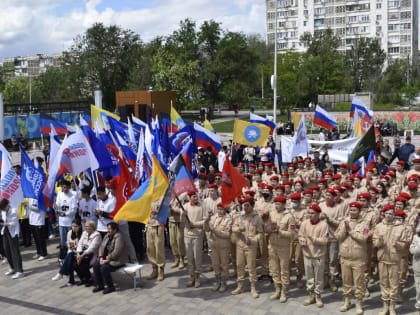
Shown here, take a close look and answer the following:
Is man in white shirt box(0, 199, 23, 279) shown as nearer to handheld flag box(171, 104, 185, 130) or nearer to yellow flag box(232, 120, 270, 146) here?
handheld flag box(171, 104, 185, 130)

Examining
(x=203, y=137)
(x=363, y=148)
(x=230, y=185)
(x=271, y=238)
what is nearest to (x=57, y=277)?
(x=230, y=185)

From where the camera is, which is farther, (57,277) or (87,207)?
(87,207)

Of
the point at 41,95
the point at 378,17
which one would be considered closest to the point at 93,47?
the point at 41,95

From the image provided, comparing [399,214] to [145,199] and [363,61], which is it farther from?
[363,61]

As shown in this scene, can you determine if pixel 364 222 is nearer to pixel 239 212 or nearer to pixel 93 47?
pixel 239 212

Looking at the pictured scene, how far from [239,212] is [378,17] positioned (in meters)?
95.5

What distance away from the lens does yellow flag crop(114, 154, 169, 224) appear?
8727 millimetres

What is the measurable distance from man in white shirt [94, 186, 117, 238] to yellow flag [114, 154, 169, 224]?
62.1 inches

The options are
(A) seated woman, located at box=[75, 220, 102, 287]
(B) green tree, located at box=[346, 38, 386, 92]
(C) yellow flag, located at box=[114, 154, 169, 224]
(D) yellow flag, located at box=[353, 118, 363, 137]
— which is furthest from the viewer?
(B) green tree, located at box=[346, 38, 386, 92]

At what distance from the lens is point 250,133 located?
1612 cm

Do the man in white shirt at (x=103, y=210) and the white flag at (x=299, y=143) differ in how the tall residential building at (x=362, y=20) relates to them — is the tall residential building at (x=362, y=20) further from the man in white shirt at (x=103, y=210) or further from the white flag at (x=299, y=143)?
the man in white shirt at (x=103, y=210)

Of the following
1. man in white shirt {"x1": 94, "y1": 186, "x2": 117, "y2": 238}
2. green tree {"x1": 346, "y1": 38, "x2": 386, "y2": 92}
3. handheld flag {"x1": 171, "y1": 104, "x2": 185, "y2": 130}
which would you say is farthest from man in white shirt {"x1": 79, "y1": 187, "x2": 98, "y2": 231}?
green tree {"x1": 346, "y1": 38, "x2": 386, "y2": 92}

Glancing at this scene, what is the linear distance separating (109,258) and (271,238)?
9.93ft

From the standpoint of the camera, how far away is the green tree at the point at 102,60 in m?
63.3
